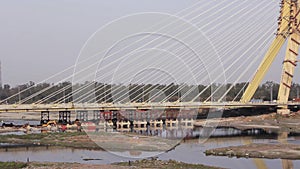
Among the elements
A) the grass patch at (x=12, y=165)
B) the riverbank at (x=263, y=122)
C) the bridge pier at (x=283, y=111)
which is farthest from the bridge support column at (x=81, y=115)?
the grass patch at (x=12, y=165)

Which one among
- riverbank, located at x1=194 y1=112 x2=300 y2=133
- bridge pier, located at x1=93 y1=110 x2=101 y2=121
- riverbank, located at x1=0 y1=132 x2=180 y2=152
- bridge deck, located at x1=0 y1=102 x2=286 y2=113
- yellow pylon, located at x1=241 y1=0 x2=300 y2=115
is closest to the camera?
riverbank, located at x1=0 y1=132 x2=180 y2=152

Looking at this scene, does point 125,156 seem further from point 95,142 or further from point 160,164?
point 95,142

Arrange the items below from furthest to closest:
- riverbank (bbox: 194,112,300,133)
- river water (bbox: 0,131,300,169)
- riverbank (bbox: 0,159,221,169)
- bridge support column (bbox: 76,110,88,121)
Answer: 1. bridge support column (bbox: 76,110,88,121)
2. riverbank (bbox: 194,112,300,133)
3. river water (bbox: 0,131,300,169)
4. riverbank (bbox: 0,159,221,169)

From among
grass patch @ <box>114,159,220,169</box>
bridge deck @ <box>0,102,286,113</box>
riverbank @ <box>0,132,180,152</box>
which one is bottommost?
grass patch @ <box>114,159,220,169</box>

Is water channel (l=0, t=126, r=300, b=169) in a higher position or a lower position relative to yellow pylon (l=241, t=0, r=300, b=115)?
lower

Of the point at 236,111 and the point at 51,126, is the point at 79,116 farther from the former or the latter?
the point at 236,111

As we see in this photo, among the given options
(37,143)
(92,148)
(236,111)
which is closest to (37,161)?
(92,148)

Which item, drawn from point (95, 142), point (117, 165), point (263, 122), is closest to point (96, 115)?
point (263, 122)

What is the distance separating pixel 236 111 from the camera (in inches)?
2329

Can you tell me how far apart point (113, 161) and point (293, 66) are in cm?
3314

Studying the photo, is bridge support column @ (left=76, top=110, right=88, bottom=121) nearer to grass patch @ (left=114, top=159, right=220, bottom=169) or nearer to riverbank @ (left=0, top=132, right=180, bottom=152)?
riverbank @ (left=0, top=132, right=180, bottom=152)

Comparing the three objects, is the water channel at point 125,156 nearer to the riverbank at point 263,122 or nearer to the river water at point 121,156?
the river water at point 121,156

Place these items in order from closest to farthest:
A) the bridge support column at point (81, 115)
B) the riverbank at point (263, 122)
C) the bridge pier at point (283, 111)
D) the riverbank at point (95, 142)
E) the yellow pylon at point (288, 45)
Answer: the riverbank at point (95, 142) → the riverbank at point (263, 122) → the yellow pylon at point (288, 45) → the bridge pier at point (283, 111) → the bridge support column at point (81, 115)

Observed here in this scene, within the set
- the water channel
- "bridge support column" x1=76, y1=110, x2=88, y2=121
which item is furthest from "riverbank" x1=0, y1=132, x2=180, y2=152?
"bridge support column" x1=76, y1=110, x2=88, y2=121
